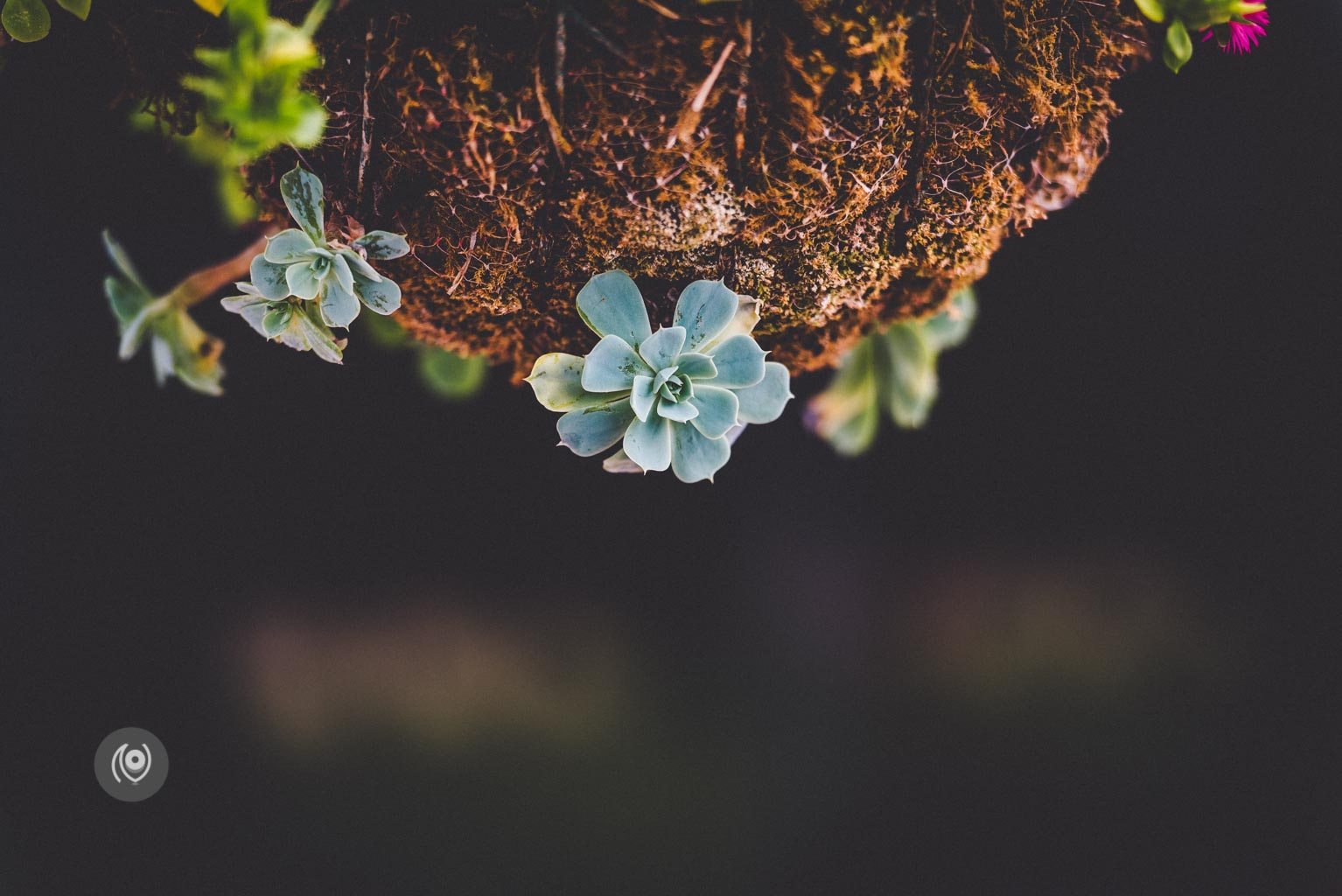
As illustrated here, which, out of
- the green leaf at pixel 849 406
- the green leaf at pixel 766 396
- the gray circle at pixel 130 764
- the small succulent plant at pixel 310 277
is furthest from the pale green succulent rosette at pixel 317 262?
the gray circle at pixel 130 764

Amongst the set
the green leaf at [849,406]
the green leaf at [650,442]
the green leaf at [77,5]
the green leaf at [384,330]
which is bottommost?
the green leaf at [650,442]

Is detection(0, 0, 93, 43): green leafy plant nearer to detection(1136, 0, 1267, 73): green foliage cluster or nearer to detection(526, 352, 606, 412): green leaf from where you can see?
detection(526, 352, 606, 412): green leaf

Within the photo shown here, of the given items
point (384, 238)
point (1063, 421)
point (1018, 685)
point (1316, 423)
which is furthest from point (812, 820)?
point (384, 238)

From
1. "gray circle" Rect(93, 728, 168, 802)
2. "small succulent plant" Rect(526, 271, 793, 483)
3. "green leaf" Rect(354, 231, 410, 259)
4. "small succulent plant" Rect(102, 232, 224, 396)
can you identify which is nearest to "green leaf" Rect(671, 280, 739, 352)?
"small succulent plant" Rect(526, 271, 793, 483)

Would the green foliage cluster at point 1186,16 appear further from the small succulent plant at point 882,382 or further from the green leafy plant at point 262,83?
the green leafy plant at point 262,83

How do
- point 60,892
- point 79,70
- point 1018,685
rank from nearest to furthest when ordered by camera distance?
1. point 79,70
2. point 60,892
3. point 1018,685

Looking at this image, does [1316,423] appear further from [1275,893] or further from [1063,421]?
[1275,893]
